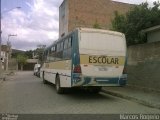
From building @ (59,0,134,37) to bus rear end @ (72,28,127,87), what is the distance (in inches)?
1220

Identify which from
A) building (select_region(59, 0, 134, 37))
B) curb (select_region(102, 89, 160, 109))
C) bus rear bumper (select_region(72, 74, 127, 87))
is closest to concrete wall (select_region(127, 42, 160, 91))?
curb (select_region(102, 89, 160, 109))

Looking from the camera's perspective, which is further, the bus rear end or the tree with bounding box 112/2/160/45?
the tree with bounding box 112/2/160/45

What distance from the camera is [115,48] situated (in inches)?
567

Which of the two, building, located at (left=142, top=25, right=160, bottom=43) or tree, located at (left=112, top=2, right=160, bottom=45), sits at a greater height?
tree, located at (left=112, top=2, right=160, bottom=45)

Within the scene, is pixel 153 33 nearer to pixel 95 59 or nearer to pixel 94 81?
pixel 95 59

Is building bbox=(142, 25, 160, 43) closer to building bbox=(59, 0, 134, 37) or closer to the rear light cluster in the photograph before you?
the rear light cluster

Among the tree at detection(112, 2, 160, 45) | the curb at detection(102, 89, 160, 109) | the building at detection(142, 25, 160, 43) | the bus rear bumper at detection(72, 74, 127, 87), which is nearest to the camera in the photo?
A: the curb at detection(102, 89, 160, 109)

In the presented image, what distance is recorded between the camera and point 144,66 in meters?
17.0

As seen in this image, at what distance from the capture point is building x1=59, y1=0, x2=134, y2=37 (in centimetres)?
4659

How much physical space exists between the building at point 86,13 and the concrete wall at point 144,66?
1079 inches

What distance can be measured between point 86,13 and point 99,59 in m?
35.8

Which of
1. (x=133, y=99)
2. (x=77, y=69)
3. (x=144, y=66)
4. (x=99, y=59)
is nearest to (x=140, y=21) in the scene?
(x=144, y=66)

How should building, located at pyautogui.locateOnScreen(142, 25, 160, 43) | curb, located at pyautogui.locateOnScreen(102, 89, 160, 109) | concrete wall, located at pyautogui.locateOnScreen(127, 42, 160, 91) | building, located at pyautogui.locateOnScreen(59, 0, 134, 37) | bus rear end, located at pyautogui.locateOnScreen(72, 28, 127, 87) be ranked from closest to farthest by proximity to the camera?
curb, located at pyautogui.locateOnScreen(102, 89, 160, 109) < bus rear end, located at pyautogui.locateOnScreen(72, 28, 127, 87) < concrete wall, located at pyautogui.locateOnScreen(127, 42, 160, 91) < building, located at pyautogui.locateOnScreen(142, 25, 160, 43) < building, located at pyautogui.locateOnScreen(59, 0, 134, 37)

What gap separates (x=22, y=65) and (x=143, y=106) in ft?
284
